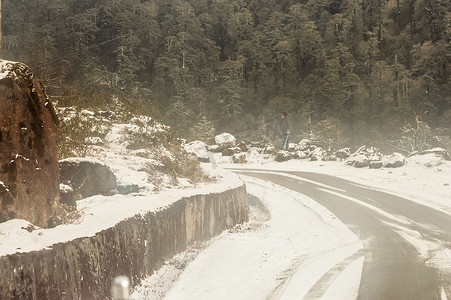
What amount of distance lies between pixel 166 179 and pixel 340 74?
45.3 metres

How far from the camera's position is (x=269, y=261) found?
311 inches

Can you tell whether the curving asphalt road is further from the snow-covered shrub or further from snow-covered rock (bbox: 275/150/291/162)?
snow-covered rock (bbox: 275/150/291/162)

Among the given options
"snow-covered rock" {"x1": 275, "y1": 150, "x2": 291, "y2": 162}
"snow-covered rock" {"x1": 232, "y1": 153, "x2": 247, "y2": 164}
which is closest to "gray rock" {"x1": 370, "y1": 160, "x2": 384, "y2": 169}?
"snow-covered rock" {"x1": 275, "y1": 150, "x2": 291, "y2": 162}

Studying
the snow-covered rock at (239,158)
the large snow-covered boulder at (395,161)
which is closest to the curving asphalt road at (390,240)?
the large snow-covered boulder at (395,161)

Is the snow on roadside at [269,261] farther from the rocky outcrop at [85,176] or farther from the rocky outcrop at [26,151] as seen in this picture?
the rocky outcrop at [85,176]

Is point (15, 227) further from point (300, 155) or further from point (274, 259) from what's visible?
point (300, 155)

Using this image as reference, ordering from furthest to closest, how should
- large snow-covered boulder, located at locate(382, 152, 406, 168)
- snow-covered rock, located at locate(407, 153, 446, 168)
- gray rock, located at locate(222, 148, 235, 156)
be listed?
gray rock, located at locate(222, 148, 235, 156) → large snow-covered boulder, located at locate(382, 152, 406, 168) → snow-covered rock, located at locate(407, 153, 446, 168)

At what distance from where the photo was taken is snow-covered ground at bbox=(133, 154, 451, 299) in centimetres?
624

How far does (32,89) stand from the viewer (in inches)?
225

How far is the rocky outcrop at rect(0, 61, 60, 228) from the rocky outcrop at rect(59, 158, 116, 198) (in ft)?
5.50

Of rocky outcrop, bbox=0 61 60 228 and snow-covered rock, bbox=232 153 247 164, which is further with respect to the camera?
snow-covered rock, bbox=232 153 247 164

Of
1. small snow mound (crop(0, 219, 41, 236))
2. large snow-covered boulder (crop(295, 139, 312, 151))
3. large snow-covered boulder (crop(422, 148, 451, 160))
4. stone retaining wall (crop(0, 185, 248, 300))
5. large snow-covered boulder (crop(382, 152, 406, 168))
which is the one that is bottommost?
large snow-covered boulder (crop(295, 139, 312, 151))

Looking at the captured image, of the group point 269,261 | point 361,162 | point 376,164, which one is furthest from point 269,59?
point 269,261

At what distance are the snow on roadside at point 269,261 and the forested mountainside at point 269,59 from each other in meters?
16.6
